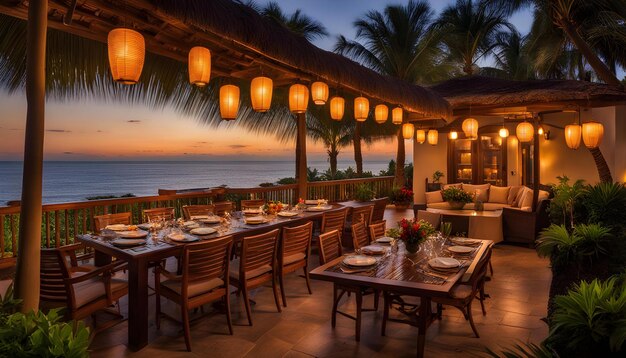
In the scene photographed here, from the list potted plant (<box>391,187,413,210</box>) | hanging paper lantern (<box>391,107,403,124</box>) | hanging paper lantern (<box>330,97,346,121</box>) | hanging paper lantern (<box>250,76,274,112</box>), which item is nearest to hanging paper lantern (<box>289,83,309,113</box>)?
hanging paper lantern (<box>250,76,274,112</box>)

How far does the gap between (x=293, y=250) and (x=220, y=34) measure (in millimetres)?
2388

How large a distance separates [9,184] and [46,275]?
4853 cm

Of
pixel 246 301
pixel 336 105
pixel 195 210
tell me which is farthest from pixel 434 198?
pixel 246 301

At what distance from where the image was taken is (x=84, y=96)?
19.0 ft

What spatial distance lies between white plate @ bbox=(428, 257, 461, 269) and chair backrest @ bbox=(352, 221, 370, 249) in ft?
3.40

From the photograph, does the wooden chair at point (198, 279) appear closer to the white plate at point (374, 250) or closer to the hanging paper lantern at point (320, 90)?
the white plate at point (374, 250)

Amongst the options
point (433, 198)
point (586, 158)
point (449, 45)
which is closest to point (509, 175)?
point (586, 158)

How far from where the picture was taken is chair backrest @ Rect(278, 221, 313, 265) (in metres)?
4.28

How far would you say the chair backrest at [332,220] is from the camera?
542cm

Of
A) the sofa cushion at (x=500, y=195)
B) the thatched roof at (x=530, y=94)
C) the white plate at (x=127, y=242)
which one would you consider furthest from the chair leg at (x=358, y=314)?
the sofa cushion at (x=500, y=195)

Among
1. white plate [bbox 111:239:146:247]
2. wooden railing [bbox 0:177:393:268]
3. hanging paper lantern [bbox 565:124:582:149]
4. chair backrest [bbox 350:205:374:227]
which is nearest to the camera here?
white plate [bbox 111:239:146:247]

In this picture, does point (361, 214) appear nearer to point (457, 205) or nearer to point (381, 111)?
point (381, 111)

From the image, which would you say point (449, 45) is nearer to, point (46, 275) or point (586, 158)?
point (586, 158)

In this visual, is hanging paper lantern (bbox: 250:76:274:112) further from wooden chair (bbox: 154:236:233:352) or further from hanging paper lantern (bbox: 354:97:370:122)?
wooden chair (bbox: 154:236:233:352)
